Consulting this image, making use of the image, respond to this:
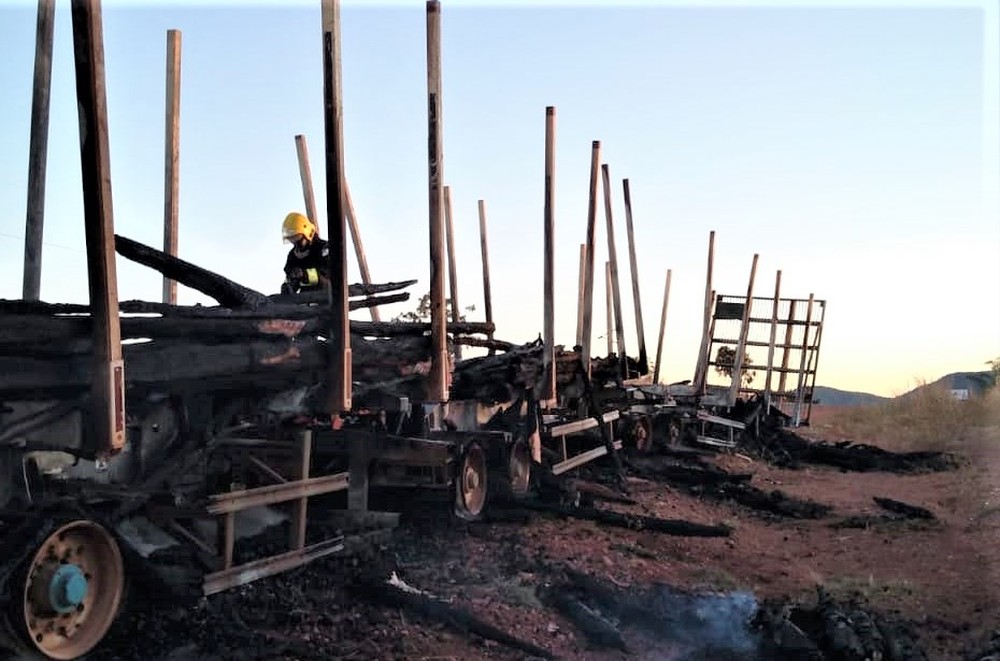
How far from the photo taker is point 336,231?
554cm

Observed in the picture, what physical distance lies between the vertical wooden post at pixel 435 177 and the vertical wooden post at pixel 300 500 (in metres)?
1.22

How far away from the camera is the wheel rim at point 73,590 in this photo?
4.67 m

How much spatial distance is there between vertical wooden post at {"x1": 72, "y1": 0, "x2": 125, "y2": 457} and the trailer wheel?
18.6 feet

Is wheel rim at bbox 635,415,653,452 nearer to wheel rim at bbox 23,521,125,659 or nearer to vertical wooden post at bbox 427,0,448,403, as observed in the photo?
vertical wooden post at bbox 427,0,448,403

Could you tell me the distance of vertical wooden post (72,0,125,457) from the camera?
392 centimetres

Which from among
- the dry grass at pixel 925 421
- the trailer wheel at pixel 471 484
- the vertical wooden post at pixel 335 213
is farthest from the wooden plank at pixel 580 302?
the dry grass at pixel 925 421

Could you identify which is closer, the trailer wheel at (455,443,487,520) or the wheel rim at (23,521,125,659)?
the wheel rim at (23,521,125,659)

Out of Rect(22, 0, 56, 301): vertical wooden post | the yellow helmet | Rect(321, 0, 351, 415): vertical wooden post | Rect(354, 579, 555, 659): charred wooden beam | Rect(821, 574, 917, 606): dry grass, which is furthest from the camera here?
the yellow helmet

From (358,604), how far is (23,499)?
8.48 ft

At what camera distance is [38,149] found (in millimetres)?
5980

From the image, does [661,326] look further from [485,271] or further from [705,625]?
[705,625]

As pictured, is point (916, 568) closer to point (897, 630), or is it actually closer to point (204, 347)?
point (897, 630)

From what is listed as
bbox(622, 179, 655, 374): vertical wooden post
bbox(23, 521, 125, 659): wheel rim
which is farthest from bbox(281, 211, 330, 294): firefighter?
bbox(622, 179, 655, 374): vertical wooden post

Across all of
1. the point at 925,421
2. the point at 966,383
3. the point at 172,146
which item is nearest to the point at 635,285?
the point at 172,146
